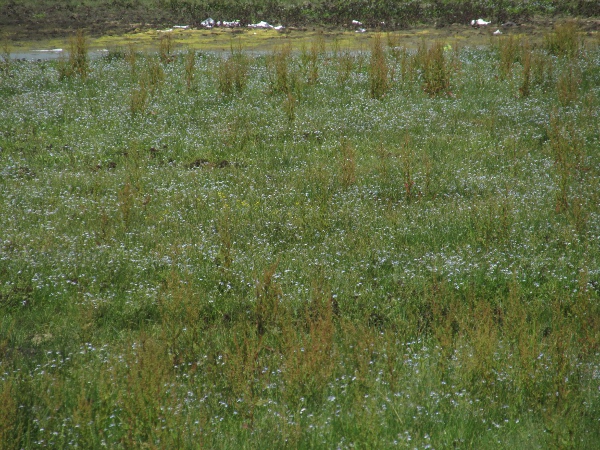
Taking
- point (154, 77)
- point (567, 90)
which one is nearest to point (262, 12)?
point (154, 77)

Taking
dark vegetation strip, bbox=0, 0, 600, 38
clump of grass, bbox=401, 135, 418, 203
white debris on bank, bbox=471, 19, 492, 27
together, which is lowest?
clump of grass, bbox=401, 135, 418, 203

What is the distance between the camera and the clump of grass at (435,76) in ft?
39.9

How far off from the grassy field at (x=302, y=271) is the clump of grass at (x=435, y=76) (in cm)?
50

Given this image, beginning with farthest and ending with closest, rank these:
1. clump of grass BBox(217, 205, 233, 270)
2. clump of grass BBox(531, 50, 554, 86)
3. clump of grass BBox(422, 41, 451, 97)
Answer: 1. clump of grass BBox(531, 50, 554, 86)
2. clump of grass BBox(422, 41, 451, 97)
3. clump of grass BBox(217, 205, 233, 270)

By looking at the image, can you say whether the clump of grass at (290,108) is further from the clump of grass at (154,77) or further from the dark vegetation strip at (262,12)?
the dark vegetation strip at (262,12)

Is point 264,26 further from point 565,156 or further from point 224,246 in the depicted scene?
point 224,246

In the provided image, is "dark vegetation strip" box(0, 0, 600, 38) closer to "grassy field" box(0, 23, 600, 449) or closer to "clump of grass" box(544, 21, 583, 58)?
"clump of grass" box(544, 21, 583, 58)

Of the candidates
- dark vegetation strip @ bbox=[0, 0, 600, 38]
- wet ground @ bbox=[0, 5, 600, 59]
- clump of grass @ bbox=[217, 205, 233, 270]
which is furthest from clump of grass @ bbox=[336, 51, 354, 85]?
dark vegetation strip @ bbox=[0, 0, 600, 38]

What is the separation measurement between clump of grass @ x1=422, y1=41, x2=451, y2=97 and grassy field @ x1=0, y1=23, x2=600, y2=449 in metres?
0.50

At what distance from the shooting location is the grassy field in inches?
150

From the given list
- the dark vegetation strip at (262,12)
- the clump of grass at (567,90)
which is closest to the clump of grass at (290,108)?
the clump of grass at (567,90)

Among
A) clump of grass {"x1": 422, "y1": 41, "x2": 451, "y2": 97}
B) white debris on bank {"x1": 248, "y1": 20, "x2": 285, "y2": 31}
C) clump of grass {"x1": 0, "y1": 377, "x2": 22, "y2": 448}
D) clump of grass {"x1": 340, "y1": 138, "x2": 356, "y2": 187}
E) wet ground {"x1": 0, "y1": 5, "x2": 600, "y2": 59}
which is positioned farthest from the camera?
white debris on bank {"x1": 248, "y1": 20, "x2": 285, "y2": 31}

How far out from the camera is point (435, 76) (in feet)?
40.4

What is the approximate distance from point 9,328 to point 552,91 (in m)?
11.1
